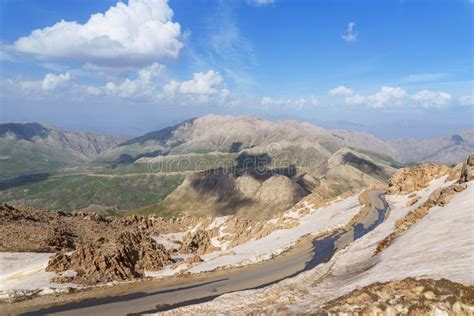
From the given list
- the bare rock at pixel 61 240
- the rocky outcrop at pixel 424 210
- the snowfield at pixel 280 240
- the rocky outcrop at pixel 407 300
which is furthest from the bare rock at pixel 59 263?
the rocky outcrop at pixel 424 210

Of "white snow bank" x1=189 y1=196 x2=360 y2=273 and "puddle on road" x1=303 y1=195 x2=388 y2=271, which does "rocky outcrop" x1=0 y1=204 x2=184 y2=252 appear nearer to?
"white snow bank" x1=189 y1=196 x2=360 y2=273

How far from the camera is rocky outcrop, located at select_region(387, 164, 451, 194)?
7850cm

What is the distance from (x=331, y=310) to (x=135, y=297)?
906 inches

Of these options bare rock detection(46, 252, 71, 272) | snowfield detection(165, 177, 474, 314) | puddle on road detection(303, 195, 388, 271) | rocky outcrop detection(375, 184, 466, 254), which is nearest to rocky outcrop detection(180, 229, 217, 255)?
puddle on road detection(303, 195, 388, 271)

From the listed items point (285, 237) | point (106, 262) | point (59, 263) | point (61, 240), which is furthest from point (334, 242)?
point (61, 240)

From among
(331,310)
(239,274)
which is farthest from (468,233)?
(239,274)

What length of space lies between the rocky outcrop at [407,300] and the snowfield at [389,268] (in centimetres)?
119

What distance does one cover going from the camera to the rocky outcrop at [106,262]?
48.2m

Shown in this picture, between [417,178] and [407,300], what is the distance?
65.7 m

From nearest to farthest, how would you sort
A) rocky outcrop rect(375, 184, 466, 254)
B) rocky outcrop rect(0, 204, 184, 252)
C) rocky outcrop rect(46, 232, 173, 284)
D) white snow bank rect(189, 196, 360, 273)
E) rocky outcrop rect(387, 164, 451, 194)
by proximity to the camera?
rocky outcrop rect(375, 184, 466, 254), rocky outcrop rect(46, 232, 173, 284), white snow bank rect(189, 196, 360, 273), rocky outcrop rect(0, 204, 184, 252), rocky outcrop rect(387, 164, 451, 194)

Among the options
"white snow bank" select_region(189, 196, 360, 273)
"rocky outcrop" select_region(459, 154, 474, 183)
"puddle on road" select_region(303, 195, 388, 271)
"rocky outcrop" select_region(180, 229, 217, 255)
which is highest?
"rocky outcrop" select_region(459, 154, 474, 183)

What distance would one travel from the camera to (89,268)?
161ft

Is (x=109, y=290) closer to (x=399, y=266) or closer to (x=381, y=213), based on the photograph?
(x=399, y=266)

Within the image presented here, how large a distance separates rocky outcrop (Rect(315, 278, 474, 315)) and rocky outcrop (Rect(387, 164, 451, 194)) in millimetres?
59020
